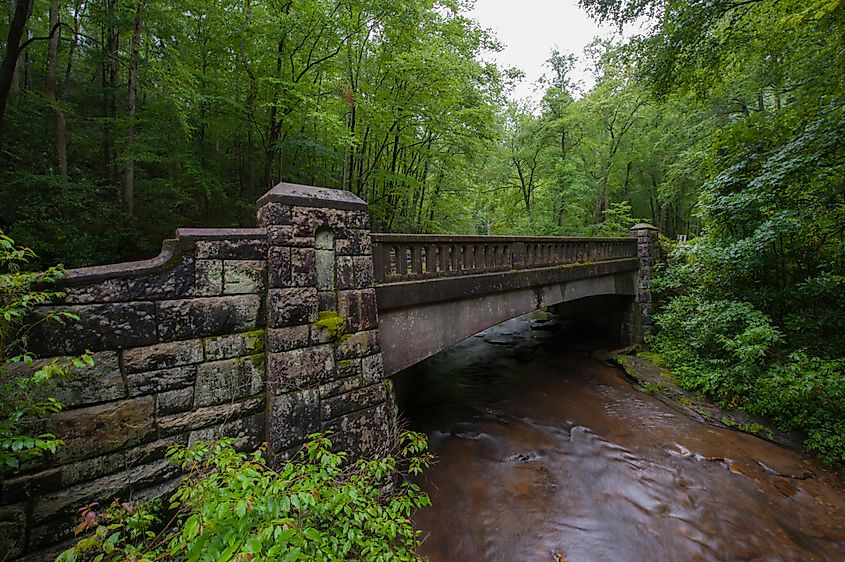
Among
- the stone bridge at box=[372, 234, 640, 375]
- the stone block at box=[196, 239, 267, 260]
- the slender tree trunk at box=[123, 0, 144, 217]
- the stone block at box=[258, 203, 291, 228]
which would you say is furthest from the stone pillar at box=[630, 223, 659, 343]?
the slender tree trunk at box=[123, 0, 144, 217]

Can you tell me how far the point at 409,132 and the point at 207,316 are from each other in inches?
392

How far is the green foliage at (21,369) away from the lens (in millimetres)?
1844

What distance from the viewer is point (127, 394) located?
2.41 meters

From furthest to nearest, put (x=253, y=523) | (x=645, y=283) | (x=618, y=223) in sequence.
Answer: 1. (x=618, y=223)
2. (x=645, y=283)
3. (x=253, y=523)

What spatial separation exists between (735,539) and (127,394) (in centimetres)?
609

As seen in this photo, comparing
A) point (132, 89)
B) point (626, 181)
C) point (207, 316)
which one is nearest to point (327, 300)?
point (207, 316)

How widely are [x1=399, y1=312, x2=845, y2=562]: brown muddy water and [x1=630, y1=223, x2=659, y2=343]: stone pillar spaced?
278 centimetres

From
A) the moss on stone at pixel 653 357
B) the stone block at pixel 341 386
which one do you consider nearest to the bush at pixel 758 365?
the moss on stone at pixel 653 357

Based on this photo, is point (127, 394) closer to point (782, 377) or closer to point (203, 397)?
point (203, 397)

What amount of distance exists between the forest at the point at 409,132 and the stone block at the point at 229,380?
19.1 ft

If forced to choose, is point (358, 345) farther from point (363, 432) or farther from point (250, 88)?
point (250, 88)

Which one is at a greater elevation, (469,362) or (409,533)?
(409,533)

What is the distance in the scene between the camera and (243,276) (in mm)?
2879

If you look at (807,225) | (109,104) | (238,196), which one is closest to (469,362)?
(807,225)
